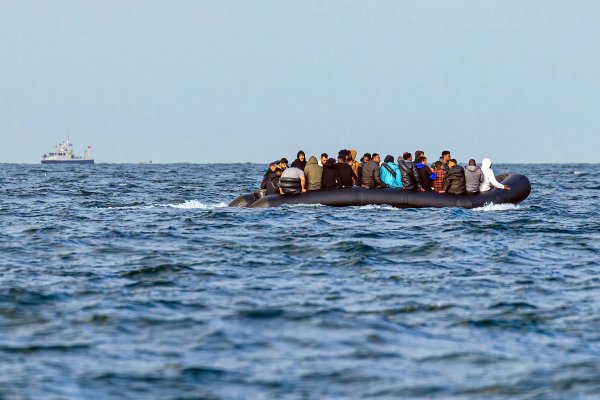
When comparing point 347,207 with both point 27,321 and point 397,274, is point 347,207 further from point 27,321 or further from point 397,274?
point 27,321

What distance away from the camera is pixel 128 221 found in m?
23.0

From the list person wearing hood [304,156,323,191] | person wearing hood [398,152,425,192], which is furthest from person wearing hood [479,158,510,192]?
person wearing hood [304,156,323,191]

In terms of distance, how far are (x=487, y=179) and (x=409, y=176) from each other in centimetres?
243

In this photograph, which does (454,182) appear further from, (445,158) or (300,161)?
(300,161)

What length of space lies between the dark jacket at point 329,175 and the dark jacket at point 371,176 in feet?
2.39

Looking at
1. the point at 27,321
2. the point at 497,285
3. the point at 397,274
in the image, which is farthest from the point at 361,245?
the point at 27,321

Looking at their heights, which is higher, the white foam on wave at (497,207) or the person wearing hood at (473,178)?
the person wearing hood at (473,178)

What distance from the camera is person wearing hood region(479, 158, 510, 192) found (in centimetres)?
2564

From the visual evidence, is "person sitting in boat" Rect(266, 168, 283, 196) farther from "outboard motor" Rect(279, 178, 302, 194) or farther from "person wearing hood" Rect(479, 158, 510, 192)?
"person wearing hood" Rect(479, 158, 510, 192)

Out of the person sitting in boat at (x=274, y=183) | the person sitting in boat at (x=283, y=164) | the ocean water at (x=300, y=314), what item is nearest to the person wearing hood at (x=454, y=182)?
the person sitting in boat at (x=283, y=164)

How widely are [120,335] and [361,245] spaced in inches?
306

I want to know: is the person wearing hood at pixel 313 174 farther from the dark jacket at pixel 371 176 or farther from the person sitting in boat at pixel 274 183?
the dark jacket at pixel 371 176

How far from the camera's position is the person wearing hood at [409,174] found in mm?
24875

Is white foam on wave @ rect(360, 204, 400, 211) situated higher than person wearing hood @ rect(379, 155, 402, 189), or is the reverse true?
person wearing hood @ rect(379, 155, 402, 189)
